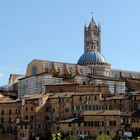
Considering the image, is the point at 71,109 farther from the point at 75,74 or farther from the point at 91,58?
the point at 91,58

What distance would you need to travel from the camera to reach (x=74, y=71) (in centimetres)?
9944

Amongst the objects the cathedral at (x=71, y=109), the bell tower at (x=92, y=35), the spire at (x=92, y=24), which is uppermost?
the spire at (x=92, y=24)

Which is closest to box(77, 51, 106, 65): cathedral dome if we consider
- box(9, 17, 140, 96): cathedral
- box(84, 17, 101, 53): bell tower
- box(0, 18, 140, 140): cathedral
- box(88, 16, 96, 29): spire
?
box(9, 17, 140, 96): cathedral

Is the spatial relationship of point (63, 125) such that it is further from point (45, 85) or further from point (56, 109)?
point (45, 85)

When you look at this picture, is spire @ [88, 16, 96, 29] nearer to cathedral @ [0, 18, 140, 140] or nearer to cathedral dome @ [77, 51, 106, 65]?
cathedral dome @ [77, 51, 106, 65]

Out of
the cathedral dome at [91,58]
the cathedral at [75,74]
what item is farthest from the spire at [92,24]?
Result: the cathedral dome at [91,58]

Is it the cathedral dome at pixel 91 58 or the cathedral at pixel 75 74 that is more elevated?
the cathedral dome at pixel 91 58

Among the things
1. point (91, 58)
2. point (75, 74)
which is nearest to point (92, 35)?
point (91, 58)

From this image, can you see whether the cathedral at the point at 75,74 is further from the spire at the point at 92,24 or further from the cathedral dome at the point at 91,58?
the spire at the point at 92,24

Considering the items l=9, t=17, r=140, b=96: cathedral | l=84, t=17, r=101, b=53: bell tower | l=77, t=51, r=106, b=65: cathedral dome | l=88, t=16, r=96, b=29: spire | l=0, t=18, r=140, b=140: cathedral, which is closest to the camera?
l=0, t=18, r=140, b=140: cathedral

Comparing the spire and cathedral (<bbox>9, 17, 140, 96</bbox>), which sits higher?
the spire

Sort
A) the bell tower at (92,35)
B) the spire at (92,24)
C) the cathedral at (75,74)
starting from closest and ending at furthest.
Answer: the cathedral at (75,74)
the bell tower at (92,35)
the spire at (92,24)

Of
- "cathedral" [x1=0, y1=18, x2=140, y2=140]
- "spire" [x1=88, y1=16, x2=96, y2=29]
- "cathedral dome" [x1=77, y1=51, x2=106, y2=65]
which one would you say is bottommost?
"cathedral" [x1=0, y1=18, x2=140, y2=140]

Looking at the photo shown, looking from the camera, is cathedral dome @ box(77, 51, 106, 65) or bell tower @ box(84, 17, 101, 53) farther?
bell tower @ box(84, 17, 101, 53)
